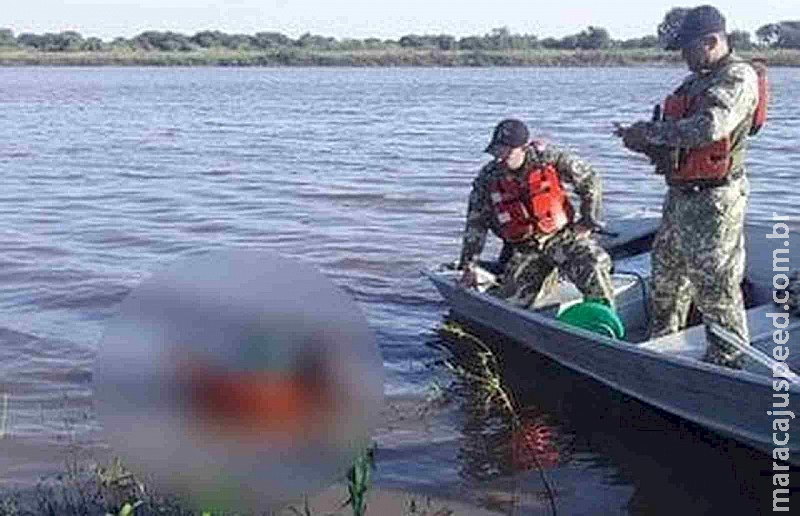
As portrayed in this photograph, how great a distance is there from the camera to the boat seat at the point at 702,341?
706 cm

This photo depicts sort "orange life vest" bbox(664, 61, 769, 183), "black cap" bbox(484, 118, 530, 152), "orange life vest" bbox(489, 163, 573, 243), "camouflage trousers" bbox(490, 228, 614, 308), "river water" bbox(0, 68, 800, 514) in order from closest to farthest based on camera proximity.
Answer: "orange life vest" bbox(664, 61, 769, 183) < "river water" bbox(0, 68, 800, 514) < "black cap" bbox(484, 118, 530, 152) < "camouflage trousers" bbox(490, 228, 614, 308) < "orange life vest" bbox(489, 163, 573, 243)

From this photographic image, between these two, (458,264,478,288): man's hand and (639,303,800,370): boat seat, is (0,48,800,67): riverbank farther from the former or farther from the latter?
(639,303,800,370): boat seat

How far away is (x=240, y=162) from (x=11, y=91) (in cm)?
2802

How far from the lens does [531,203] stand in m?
8.37

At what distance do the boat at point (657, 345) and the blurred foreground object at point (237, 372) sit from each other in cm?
256

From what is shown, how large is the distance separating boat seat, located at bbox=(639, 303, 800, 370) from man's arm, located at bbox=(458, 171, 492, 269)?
5.91 feet

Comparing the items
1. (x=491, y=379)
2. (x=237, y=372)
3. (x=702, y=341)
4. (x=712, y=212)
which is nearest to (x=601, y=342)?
(x=702, y=341)

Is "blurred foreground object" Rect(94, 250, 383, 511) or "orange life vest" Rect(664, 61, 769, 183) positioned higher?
"orange life vest" Rect(664, 61, 769, 183)

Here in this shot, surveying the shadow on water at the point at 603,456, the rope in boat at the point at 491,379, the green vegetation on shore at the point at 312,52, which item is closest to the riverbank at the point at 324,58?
the green vegetation on shore at the point at 312,52

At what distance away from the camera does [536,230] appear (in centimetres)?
848

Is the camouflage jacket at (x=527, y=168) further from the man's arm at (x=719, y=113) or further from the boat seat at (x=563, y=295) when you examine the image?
the man's arm at (x=719, y=113)

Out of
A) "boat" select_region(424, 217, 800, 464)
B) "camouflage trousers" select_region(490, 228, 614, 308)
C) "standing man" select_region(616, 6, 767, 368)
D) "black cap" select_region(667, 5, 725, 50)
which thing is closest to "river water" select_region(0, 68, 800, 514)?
"boat" select_region(424, 217, 800, 464)

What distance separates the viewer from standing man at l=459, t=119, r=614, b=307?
8.25 m

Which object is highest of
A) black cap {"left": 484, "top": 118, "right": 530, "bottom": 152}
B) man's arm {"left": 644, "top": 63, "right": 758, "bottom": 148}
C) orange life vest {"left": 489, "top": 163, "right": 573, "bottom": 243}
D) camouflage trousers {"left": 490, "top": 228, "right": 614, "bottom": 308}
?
man's arm {"left": 644, "top": 63, "right": 758, "bottom": 148}
